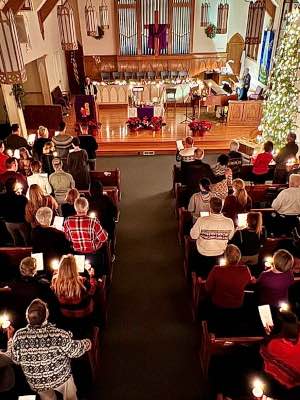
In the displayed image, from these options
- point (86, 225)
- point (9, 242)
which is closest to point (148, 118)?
point (9, 242)

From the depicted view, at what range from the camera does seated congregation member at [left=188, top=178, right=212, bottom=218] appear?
4.61 metres

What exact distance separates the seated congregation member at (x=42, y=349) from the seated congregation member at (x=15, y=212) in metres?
2.13

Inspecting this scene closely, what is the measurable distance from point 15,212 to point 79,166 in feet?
5.31

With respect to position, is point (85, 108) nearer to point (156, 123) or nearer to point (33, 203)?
point (156, 123)

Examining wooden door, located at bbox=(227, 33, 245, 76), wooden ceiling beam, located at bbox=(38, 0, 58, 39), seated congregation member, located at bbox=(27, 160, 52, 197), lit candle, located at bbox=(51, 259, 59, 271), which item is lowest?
lit candle, located at bbox=(51, 259, 59, 271)

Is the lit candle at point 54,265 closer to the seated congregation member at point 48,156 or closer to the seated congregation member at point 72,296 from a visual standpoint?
the seated congregation member at point 72,296

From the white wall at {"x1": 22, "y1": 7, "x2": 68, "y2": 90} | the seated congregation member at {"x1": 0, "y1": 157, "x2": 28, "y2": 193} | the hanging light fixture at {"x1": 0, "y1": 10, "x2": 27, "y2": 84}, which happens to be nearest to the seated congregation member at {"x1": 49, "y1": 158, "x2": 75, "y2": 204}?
the seated congregation member at {"x1": 0, "y1": 157, "x2": 28, "y2": 193}

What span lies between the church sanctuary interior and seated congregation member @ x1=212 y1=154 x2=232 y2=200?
2 centimetres

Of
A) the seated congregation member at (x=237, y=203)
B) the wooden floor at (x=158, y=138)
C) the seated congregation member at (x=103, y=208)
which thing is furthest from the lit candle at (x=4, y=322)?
the wooden floor at (x=158, y=138)

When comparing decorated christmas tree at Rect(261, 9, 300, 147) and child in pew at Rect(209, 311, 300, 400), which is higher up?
decorated christmas tree at Rect(261, 9, 300, 147)

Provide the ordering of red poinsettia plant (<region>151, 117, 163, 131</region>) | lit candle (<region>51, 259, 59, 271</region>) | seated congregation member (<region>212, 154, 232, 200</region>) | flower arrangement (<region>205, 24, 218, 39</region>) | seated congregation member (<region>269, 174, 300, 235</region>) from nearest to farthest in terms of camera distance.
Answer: lit candle (<region>51, 259, 59, 271</region>) → seated congregation member (<region>269, 174, 300, 235</region>) → seated congregation member (<region>212, 154, 232, 200</region>) → red poinsettia plant (<region>151, 117, 163, 131</region>) → flower arrangement (<region>205, 24, 218, 39</region>)

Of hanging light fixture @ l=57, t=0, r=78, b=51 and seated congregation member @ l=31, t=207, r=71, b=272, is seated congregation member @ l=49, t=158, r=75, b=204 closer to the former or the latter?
seated congregation member @ l=31, t=207, r=71, b=272

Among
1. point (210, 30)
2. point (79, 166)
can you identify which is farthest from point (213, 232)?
point (210, 30)

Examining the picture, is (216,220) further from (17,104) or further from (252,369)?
(17,104)
